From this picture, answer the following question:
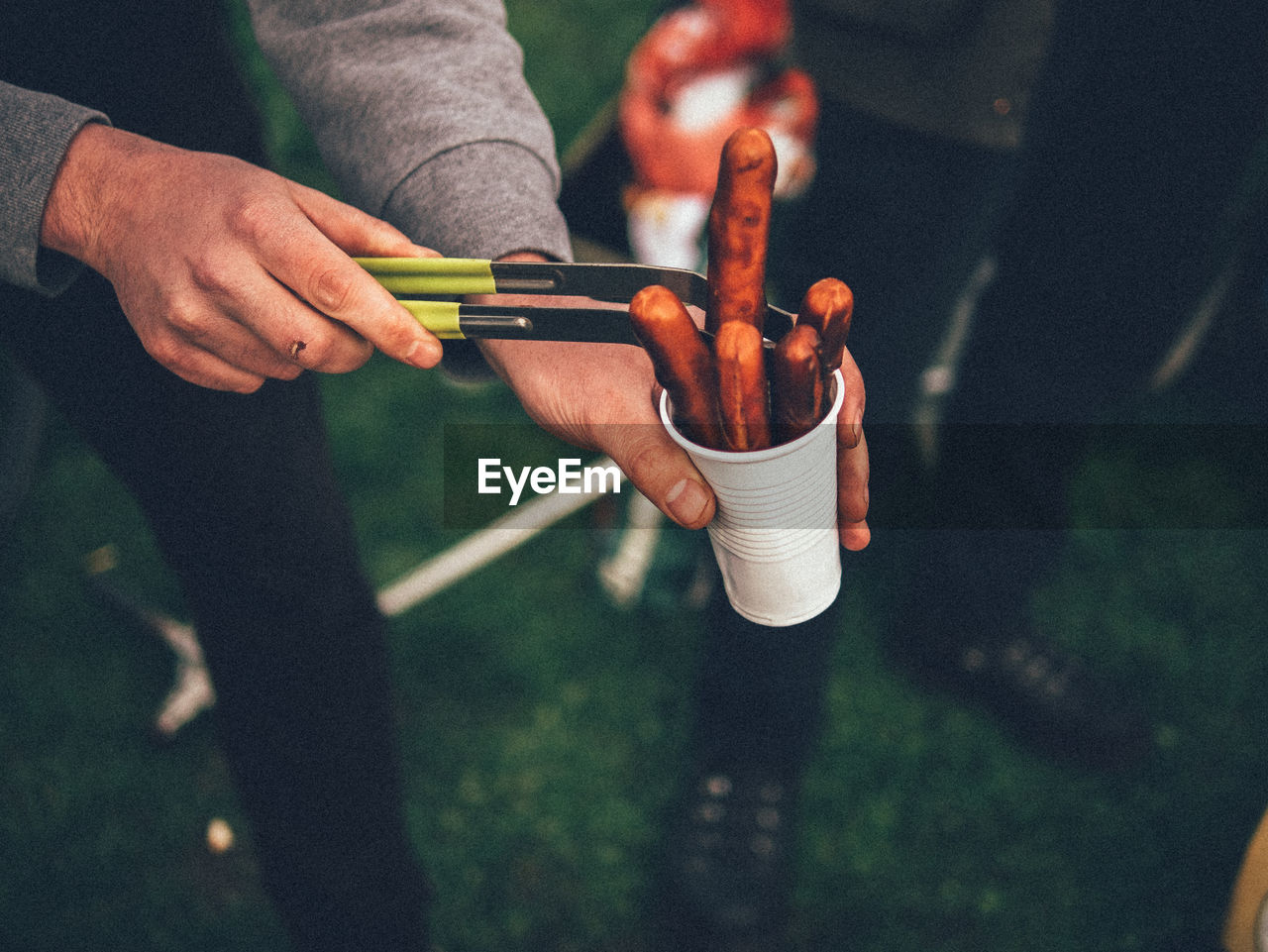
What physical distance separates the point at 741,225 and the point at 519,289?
0.66 feet

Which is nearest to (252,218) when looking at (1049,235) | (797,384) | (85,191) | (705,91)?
(85,191)

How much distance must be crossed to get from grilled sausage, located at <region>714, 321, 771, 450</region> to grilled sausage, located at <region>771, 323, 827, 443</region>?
0.05ft

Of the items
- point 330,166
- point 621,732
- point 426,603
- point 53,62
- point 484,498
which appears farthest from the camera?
point 484,498

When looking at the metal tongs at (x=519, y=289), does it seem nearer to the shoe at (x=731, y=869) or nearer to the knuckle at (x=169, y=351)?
the knuckle at (x=169, y=351)

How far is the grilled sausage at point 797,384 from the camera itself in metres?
0.64

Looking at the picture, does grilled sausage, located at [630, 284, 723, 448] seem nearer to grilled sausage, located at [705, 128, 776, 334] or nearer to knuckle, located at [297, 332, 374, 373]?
grilled sausage, located at [705, 128, 776, 334]

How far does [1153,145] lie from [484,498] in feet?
4.91

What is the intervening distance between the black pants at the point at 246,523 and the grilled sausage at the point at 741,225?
1.74 ft

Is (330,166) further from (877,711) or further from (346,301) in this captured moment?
(877,711)

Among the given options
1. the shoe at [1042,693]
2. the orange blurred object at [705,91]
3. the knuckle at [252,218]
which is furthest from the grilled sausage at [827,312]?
the orange blurred object at [705,91]

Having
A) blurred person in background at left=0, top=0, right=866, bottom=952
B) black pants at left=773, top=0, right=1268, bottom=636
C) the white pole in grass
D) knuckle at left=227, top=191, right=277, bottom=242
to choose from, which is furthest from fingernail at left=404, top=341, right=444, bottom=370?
the white pole in grass

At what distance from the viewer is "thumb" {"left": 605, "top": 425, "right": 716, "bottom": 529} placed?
77 cm

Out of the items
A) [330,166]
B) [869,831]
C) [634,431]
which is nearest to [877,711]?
[869,831]

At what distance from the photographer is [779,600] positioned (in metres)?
0.82
